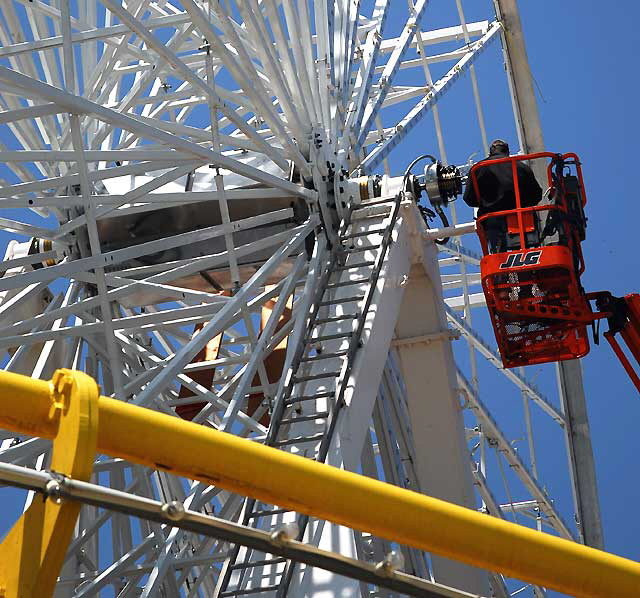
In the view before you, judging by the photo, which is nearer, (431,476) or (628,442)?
(431,476)

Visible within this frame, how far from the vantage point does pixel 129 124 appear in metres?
13.3

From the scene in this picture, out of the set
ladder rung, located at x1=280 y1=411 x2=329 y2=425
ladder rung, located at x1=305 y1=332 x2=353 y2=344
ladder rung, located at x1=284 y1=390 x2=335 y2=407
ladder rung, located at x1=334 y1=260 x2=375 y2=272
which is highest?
ladder rung, located at x1=334 y1=260 x2=375 y2=272

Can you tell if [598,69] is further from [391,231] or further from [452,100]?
[391,231]

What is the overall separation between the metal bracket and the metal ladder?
5937 millimetres

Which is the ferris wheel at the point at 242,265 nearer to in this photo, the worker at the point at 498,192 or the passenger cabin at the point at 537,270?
the worker at the point at 498,192

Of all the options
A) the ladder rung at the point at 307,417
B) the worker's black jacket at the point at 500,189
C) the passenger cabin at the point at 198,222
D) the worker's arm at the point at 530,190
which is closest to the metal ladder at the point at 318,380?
the ladder rung at the point at 307,417

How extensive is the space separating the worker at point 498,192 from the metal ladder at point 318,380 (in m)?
1.14

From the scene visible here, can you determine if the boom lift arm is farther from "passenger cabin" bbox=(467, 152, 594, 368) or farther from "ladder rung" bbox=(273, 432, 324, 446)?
"ladder rung" bbox=(273, 432, 324, 446)

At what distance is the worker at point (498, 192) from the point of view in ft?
55.9

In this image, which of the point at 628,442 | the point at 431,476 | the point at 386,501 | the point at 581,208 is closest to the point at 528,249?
the point at 581,208

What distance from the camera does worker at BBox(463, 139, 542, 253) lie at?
17031 millimetres

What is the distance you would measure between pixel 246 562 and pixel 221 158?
4467mm

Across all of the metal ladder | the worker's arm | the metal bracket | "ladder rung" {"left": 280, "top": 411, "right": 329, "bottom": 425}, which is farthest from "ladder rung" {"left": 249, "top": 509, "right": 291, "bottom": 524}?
the metal bracket

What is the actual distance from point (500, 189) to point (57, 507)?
1210 centimetres
